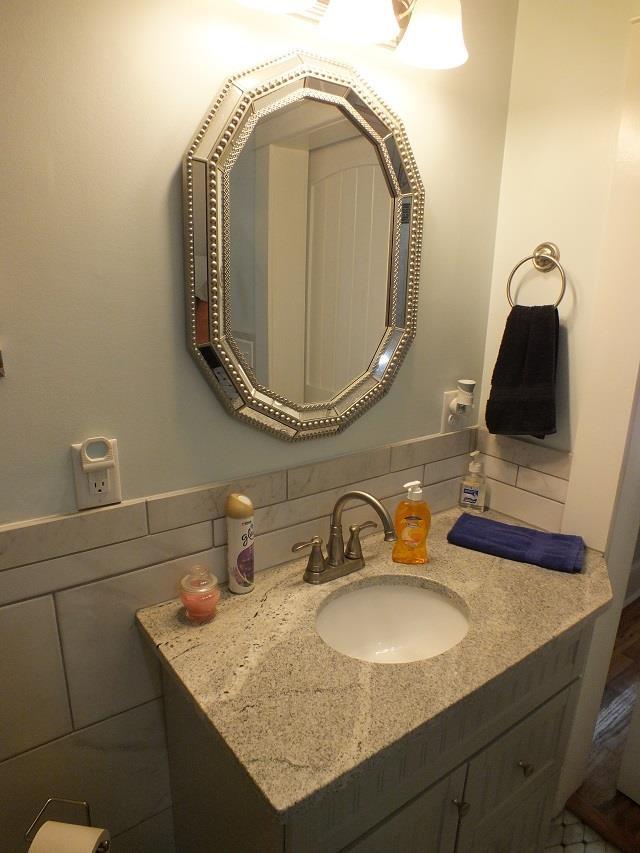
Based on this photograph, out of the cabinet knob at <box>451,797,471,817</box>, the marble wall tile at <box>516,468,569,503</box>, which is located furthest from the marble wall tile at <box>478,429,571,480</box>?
the cabinet knob at <box>451,797,471,817</box>

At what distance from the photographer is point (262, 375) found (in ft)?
3.56

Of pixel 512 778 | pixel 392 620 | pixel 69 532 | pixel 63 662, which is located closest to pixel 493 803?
pixel 512 778

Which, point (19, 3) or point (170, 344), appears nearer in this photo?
point (19, 3)

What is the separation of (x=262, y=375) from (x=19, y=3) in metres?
0.66

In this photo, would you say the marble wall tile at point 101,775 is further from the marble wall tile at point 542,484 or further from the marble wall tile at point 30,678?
the marble wall tile at point 542,484

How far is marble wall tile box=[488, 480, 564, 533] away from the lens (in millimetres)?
1415

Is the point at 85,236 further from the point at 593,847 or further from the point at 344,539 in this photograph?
the point at 593,847

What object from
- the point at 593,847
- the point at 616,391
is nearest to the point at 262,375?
the point at 616,391

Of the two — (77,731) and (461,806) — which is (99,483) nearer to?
(77,731)

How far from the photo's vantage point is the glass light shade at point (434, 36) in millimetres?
1019

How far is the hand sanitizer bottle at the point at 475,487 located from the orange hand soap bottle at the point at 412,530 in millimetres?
294

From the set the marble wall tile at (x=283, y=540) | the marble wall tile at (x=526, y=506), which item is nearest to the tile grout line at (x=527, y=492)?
the marble wall tile at (x=526, y=506)

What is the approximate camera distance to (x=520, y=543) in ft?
4.27

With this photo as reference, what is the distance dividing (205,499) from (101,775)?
57 centimetres
